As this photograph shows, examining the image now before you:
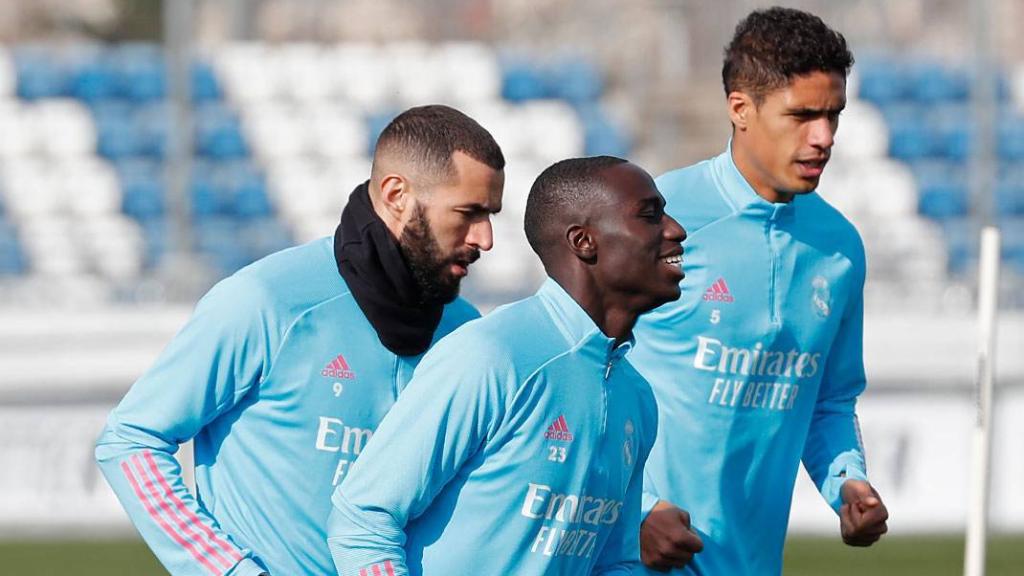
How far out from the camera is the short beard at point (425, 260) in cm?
352

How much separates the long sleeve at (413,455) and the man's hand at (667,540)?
0.92 meters

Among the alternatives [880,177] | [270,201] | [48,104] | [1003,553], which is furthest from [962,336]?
[48,104]

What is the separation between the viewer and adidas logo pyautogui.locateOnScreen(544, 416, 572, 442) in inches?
127

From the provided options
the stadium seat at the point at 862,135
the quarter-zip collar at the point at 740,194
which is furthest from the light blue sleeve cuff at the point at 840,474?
the stadium seat at the point at 862,135

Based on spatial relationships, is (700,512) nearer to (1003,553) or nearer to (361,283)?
(361,283)

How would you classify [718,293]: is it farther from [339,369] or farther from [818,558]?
[818,558]

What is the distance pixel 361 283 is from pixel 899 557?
820cm

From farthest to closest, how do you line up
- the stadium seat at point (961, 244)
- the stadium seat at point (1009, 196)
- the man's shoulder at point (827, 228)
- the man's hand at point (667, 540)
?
the stadium seat at point (1009, 196)
the stadium seat at point (961, 244)
the man's shoulder at point (827, 228)
the man's hand at point (667, 540)

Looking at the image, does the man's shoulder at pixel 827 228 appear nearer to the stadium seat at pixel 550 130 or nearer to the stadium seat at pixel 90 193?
the stadium seat at pixel 90 193

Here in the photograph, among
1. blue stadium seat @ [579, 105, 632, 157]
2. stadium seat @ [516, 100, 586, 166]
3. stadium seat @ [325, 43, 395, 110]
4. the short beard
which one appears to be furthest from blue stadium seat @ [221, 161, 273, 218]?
the short beard

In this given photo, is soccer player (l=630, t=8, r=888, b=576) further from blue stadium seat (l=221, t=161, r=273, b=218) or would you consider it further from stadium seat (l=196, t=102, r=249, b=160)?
stadium seat (l=196, t=102, r=249, b=160)

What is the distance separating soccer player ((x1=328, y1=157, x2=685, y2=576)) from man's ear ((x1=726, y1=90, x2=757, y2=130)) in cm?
101

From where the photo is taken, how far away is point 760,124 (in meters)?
4.21

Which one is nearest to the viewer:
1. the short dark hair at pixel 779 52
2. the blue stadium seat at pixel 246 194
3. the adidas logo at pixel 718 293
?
the short dark hair at pixel 779 52
